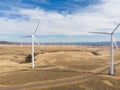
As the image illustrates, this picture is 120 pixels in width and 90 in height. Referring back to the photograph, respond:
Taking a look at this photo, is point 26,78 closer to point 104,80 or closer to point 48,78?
point 48,78

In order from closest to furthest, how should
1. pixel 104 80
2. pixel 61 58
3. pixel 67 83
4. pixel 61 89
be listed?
pixel 61 89, pixel 67 83, pixel 104 80, pixel 61 58

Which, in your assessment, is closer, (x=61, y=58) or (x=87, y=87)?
(x=87, y=87)

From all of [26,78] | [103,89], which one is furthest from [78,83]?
[26,78]

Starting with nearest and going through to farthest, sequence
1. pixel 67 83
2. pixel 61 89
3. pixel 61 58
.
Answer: pixel 61 89 → pixel 67 83 → pixel 61 58

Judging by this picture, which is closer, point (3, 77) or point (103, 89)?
point (103, 89)

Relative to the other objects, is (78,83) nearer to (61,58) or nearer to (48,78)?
(48,78)

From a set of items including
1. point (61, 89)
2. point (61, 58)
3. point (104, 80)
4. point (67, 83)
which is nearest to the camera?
point (61, 89)

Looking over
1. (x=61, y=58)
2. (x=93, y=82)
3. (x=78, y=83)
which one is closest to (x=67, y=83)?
(x=78, y=83)

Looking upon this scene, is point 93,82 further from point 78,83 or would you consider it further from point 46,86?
Answer: point 46,86
